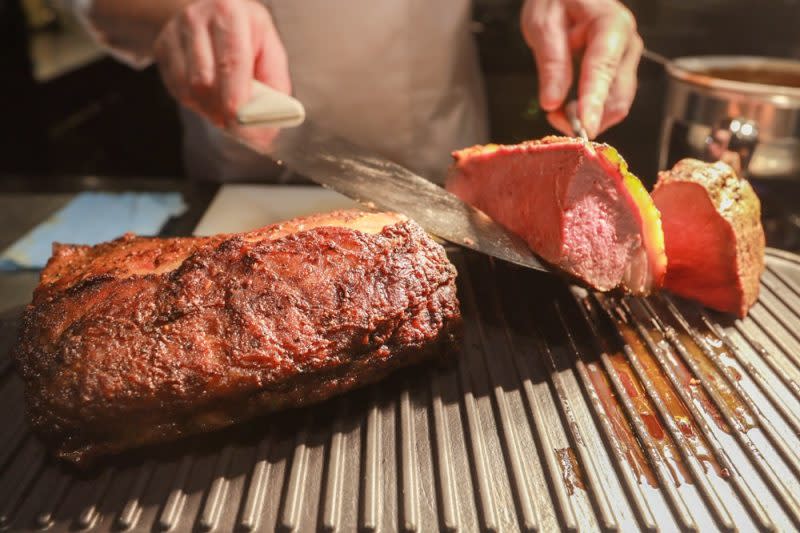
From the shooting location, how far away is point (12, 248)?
263 centimetres

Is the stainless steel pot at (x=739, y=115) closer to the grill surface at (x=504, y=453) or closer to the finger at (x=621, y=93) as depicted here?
the finger at (x=621, y=93)

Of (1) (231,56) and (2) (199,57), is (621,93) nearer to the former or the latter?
(1) (231,56)

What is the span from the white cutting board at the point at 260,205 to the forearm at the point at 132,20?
0.87 m

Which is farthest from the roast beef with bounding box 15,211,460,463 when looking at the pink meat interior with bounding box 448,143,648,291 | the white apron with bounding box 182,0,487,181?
the white apron with bounding box 182,0,487,181

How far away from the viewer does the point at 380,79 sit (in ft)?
11.3

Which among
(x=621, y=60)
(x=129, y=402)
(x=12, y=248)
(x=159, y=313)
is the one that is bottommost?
(x=12, y=248)

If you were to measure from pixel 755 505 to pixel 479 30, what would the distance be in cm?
383

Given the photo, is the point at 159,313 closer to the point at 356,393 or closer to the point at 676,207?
the point at 356,393

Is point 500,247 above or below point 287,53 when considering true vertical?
below

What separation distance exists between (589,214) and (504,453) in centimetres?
78

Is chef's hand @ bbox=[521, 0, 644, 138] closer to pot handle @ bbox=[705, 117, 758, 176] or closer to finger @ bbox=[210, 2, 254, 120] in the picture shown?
pot handle @ bbox=[705, 117, 758, 176]

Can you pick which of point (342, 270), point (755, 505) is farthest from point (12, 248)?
point (755, 505)

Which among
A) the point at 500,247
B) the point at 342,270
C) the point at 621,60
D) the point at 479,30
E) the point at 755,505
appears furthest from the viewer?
the point at 479,30

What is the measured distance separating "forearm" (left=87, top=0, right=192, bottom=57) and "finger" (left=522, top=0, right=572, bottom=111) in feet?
5.44
